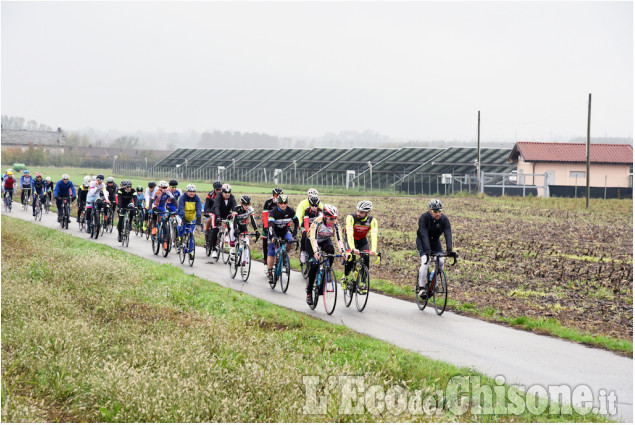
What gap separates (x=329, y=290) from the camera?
1247cm

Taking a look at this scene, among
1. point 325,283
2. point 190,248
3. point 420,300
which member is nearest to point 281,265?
point 325,283

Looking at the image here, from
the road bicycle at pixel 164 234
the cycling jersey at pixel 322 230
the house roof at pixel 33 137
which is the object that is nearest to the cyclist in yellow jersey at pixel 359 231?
the cycling jersey at pixel 322 230

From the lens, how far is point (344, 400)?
6.89 meters

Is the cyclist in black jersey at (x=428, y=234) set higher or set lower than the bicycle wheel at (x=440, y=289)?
higher

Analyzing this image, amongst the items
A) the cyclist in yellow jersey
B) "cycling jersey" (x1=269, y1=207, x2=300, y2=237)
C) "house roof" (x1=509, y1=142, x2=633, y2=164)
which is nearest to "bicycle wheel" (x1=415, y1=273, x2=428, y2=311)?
the cyclist in yellow jersey

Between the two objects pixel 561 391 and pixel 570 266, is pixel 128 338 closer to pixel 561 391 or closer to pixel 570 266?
pixel 561 391

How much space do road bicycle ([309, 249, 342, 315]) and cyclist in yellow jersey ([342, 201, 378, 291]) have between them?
37 centimetres

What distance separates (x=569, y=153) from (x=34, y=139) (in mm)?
111425

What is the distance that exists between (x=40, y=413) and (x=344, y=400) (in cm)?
277

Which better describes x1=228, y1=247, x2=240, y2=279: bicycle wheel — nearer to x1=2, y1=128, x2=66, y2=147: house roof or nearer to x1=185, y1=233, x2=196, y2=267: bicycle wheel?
x1=185, y1=233, x2=196, y2=267: bicycle wheel

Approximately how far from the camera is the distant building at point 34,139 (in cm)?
13550

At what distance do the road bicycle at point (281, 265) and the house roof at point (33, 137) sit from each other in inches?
5165

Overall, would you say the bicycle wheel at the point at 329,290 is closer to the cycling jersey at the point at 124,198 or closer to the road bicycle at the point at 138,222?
the cycling jersey at the point at 124,198

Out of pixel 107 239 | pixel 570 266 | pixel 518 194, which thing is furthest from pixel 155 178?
pixel 570 266
